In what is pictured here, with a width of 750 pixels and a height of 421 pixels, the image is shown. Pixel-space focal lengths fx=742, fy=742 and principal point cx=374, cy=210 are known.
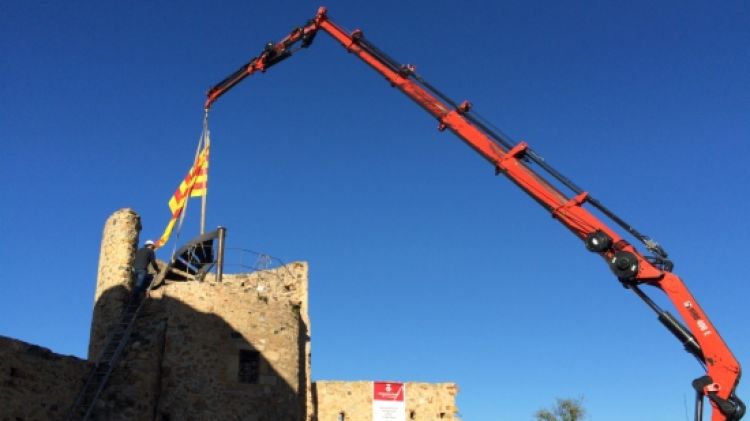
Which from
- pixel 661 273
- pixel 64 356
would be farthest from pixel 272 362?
pixel 661 273

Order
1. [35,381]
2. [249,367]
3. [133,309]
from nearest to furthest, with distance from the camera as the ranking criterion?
[35,381] < [249,367] < [133,309]

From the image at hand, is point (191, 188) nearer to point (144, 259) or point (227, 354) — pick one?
point (144, 259)

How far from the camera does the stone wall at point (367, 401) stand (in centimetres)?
2652

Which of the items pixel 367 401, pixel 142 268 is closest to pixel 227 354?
pixel 142 268

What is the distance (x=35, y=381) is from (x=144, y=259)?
18.1 feet

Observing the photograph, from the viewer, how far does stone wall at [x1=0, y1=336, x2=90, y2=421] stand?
16750 mm

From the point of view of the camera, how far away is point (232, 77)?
94.7ft

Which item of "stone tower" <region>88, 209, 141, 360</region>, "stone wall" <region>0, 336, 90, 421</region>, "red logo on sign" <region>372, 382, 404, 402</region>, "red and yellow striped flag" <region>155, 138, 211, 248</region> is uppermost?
"red and yellow striped flag" <region>155, 138, 211, 248</region>

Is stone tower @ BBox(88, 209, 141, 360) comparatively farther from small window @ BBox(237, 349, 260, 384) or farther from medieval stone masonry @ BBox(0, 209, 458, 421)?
small window @ BBox(237, 349, 260, 384)

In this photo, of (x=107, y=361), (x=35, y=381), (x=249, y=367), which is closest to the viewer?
(x=35, y=381)

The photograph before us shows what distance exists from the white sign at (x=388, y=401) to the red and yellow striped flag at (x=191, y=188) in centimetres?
922

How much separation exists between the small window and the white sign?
7383 mm

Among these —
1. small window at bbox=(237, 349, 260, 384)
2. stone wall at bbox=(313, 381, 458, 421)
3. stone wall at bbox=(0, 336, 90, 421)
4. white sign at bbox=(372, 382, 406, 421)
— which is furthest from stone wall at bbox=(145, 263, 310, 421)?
white sign at bbox=(372, 382, 406, 421)

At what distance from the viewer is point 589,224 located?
1972 cm
